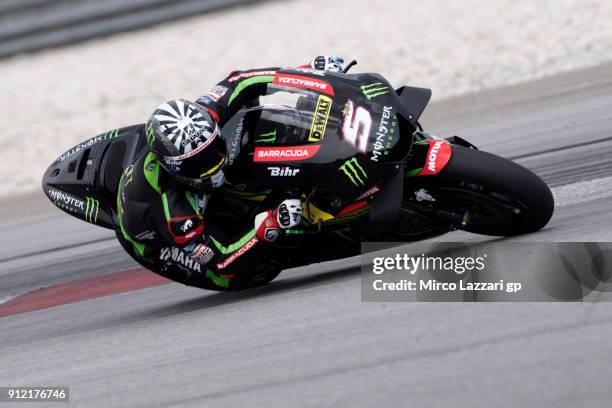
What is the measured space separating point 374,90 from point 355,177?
0.50 m

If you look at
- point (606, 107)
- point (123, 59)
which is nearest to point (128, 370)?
point (606, 107)

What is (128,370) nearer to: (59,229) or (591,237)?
(591,237)

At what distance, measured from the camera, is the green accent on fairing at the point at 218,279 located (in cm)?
588

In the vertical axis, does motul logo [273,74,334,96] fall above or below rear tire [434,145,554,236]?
above

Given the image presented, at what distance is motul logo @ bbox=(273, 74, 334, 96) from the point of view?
216 inches

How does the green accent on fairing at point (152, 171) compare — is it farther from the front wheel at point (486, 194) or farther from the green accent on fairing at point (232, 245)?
the front wheel at point (486, 194)

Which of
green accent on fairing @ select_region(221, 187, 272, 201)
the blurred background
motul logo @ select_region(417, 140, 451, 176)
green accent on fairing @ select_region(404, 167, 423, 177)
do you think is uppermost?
motul logo @ select_region(417, 140, 451, 176)

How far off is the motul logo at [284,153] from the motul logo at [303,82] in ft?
1.13

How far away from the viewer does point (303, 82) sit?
5578 millimetres

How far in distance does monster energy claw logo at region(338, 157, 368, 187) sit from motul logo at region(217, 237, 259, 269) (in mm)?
742

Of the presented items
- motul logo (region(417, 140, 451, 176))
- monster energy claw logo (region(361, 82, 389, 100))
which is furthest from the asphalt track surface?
monster energy claw logo (region(361, 82, 389, 100))

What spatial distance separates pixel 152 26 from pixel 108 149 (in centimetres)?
873

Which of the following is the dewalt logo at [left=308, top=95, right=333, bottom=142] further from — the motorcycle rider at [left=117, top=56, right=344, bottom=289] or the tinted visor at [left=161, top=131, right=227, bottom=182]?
the tinted visor at [left=161, top=131, right=227, bottom=182]

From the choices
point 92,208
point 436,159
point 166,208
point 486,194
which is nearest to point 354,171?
point 436,159
